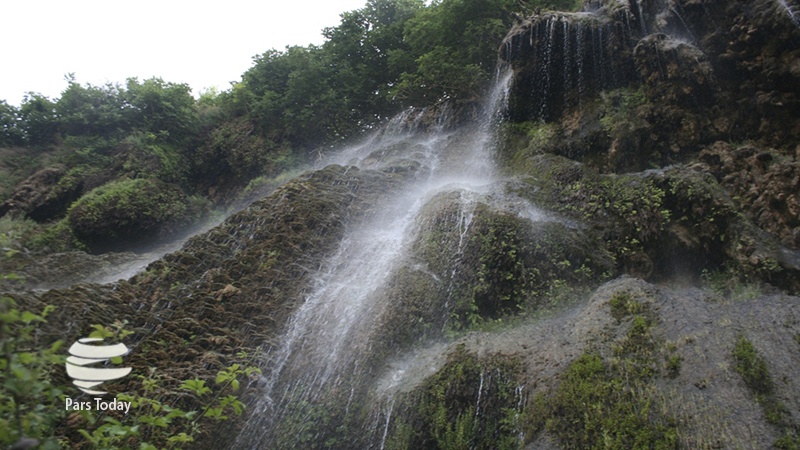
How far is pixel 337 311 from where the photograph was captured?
28.9 feet

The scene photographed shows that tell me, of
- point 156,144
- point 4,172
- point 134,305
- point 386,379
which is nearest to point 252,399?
point 386,379

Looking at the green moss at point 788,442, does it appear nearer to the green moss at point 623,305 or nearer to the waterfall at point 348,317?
the green moss at point 623,305

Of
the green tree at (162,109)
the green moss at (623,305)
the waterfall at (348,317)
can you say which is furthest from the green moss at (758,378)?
the green tree at (162,109)

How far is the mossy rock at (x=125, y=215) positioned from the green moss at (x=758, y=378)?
1769cm

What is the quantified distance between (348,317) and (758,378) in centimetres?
617

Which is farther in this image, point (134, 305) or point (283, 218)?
point (283, 218)

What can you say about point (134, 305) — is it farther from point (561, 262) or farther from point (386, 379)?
point (561, 262)

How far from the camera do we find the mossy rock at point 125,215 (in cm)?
1584

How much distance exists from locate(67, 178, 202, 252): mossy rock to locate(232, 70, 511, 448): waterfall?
9.07 meters

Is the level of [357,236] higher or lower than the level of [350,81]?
lower

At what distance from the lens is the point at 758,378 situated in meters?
4.97

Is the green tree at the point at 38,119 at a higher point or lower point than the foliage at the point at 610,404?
higher

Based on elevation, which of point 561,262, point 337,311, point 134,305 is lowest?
point 561,262

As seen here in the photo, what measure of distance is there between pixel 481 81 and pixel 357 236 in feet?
31.3
